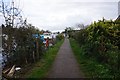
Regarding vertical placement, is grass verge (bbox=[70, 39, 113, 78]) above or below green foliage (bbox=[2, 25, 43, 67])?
below

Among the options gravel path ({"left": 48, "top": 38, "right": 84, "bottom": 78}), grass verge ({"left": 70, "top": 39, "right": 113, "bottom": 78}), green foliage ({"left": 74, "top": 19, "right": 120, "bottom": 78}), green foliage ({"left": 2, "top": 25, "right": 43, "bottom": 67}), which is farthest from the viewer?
→ green foliage ({"left": 2, "top": 25, "right": 43, "bottom": 67})

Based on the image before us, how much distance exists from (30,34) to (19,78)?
22.2ft

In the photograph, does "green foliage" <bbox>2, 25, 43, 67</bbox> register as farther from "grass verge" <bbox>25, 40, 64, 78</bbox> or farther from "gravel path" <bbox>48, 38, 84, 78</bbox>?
"gravel path" <bbox>48, 38, 84, 78</bbox>

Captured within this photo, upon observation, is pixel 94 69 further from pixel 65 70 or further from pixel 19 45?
pixel 19 45

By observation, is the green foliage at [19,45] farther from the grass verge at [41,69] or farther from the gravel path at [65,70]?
the gravel path at [65,70]

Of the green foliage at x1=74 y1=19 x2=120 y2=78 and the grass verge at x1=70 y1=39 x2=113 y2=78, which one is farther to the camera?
the green foliage at x1=74 y1=19 x2=120 y2=78

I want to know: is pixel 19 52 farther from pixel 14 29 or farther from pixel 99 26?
pixel 99 26

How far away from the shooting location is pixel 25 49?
1820 centimetres

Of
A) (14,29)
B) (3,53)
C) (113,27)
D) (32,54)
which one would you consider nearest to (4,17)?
(14,29)

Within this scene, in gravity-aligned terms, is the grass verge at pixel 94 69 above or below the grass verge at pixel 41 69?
above

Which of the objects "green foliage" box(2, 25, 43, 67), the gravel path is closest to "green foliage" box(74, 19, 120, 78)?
the gravel path

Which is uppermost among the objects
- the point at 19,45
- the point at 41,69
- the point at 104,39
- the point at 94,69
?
the point at 104,39

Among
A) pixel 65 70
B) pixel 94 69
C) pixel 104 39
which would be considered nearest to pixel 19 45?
pixel 65 70

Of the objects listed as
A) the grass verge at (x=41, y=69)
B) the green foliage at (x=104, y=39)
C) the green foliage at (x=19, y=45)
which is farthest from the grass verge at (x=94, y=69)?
the green foliage at (x=19, y=45)
